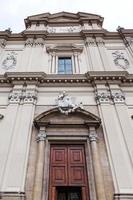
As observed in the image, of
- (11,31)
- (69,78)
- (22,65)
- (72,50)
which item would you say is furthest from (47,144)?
(11,31)

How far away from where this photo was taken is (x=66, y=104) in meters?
13.1

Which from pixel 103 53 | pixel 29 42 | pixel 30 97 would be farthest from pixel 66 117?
pixel 29 42

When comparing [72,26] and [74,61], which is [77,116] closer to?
[74,61]

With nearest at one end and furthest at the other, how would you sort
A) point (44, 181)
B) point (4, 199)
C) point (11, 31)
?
point (4, 199)
point (44, 181)
point (11, 31)

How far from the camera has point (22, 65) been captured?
16016 millimetres

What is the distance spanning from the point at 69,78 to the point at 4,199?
25.7 ft

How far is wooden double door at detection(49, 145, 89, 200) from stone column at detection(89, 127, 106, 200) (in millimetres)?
526

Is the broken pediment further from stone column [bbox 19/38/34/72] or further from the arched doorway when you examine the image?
the arched doorway

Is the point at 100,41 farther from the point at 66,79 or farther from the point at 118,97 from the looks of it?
the point at 118,97

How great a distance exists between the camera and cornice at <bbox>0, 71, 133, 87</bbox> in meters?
14.5

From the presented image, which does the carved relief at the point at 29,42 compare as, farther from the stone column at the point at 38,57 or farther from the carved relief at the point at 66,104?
the carved relief at the point at 66,104

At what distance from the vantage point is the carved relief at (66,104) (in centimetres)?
1280

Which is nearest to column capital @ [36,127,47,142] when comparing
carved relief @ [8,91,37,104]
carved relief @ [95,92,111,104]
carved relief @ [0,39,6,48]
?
carved relief @ [8,91,37,104]

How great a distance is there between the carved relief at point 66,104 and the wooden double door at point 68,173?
204 centimetres
